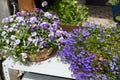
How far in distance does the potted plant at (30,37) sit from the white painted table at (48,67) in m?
0.05

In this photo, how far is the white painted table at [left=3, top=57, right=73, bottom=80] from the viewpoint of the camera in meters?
1.98

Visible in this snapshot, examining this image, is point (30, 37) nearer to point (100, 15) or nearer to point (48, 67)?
point (48, 67)

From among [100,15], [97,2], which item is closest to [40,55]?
[100,15]

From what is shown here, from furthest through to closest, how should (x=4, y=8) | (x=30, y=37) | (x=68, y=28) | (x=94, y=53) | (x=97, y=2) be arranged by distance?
(x=97, y=2)
(x=4, y=8)
(x=68, y=28)
(x=30, y=37)
(x=94, y=53)

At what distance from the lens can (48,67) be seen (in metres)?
2.04

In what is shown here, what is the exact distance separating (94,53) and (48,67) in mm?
386

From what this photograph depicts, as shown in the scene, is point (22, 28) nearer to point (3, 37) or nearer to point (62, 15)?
point (3, 37)

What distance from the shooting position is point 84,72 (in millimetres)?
1865

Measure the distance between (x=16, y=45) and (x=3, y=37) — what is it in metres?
0.15

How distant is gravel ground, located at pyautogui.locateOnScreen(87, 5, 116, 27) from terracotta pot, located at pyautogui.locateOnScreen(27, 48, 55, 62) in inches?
26.4

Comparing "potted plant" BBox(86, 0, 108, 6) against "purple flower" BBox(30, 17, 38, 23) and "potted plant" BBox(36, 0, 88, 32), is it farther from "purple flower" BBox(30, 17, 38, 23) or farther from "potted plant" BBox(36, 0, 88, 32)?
"purple flower" BBox(30, 17, 38, 23)

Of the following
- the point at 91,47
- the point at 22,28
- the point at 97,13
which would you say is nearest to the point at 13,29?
the point at 22,28

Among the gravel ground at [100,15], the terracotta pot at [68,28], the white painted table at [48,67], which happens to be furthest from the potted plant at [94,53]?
the gravel ground at [100,15]

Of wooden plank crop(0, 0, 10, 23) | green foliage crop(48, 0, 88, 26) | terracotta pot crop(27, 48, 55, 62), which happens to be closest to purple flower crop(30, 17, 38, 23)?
terracotta pot crop(27, 48, 55, 62)
